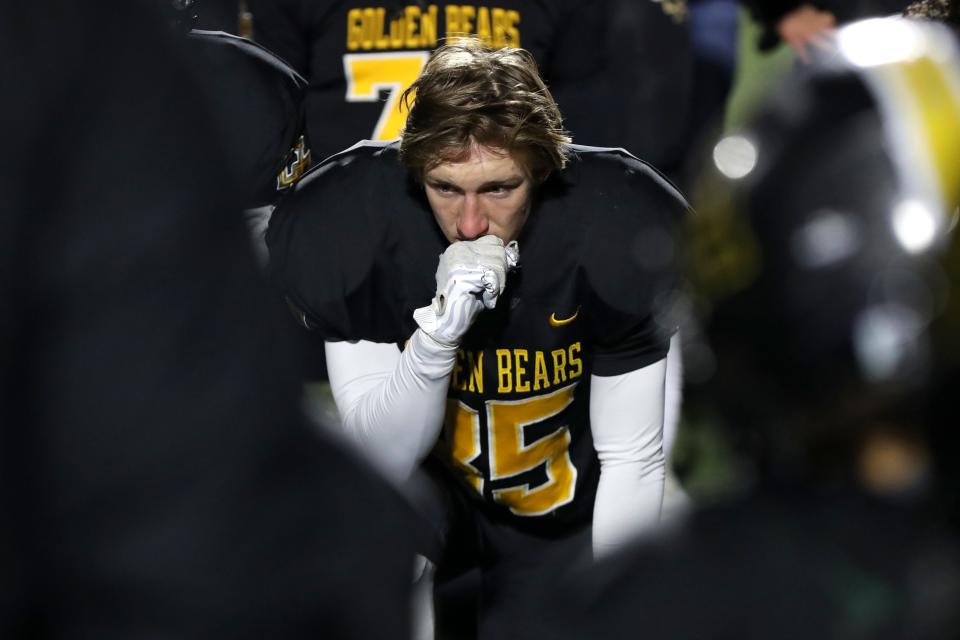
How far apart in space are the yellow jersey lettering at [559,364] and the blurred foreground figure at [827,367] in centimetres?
95

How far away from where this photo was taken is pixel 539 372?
85.4 inches

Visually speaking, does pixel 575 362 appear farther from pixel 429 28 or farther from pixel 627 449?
pixel 429 28

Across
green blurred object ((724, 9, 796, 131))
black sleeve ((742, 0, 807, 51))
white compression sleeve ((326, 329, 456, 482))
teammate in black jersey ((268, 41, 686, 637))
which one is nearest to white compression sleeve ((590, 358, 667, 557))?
teammate in black jersey ((268, 41, 686, 637))

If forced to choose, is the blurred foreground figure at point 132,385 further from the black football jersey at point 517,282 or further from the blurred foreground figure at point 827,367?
the black football jersey at point 517,282

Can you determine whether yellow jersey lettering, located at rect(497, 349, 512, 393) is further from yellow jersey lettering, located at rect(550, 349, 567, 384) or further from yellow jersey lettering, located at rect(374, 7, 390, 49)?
yellow jersey lettering, located at rect(374, 7, 390, 49)

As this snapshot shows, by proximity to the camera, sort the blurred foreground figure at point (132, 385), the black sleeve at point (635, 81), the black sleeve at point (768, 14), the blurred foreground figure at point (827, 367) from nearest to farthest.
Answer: the blurred foreground figure at point (132, 385) < the blurred foreground figure at point (827, 367) < the black sleeve at point (635, 81) < the black sleeve at point (768, 14)

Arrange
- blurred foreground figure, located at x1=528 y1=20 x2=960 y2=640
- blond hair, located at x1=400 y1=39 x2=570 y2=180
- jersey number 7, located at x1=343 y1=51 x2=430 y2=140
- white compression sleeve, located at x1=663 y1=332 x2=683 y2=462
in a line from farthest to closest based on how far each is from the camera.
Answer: jersey number 7, located at x1=343 y1=51 x2=430 y2=140 → white compression sleeve, located at x1=663 y1=332 x2=683 y2=462 → blond hair, located at x1=400 y1=39 x2=570 y2=180 → blurred foreground figure, located at x1=528 y1=20 x2=960 y2=640

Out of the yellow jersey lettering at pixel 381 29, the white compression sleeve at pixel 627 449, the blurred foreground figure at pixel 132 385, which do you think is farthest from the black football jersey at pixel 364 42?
the blurred foreground figure at pixel 132 385

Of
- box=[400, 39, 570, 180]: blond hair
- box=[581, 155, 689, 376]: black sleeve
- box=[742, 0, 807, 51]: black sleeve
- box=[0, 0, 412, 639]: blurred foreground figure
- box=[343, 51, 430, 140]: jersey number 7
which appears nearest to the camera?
box=[0, 0, 412, 639]: blurred foreground figure

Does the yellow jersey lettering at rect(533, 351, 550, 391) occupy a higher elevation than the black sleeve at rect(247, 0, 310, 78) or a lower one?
lower

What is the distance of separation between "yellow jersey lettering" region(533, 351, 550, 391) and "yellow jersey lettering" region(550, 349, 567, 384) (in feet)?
0.05

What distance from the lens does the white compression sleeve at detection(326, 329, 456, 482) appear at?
6.64 ft

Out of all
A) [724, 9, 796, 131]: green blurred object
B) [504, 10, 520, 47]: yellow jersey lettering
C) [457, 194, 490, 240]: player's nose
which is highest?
[504, 10, 520, 47]: yellow jersey lettering

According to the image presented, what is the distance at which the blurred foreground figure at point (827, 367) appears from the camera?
84cm
